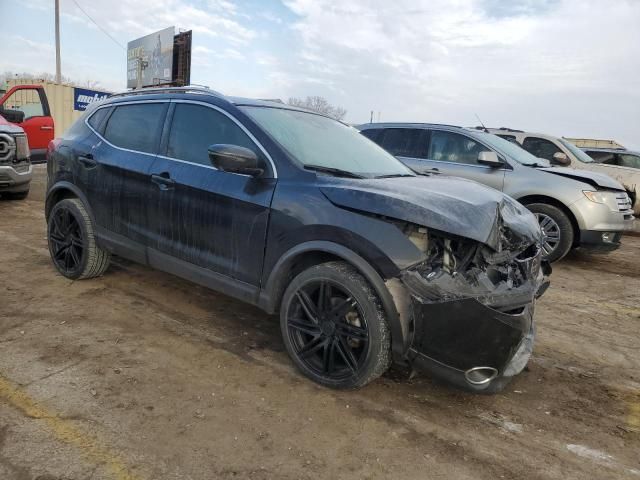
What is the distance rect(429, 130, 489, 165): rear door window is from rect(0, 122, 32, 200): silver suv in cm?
670

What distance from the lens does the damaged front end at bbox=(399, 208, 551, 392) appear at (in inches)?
96.3

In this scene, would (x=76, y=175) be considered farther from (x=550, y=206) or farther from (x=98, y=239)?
(x=550, y=206)

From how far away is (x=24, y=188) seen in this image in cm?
854

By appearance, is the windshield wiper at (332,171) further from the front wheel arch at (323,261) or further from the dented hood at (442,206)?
the front wheel arch at (323,261)

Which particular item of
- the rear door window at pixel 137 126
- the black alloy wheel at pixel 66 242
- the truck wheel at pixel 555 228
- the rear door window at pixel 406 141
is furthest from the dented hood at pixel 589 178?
the black alloy wheel at pixel 66 242

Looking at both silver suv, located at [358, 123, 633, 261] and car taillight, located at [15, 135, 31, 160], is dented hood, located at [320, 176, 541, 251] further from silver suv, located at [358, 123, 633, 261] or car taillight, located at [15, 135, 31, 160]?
car taillight, located at [15, 135, 31, 160]

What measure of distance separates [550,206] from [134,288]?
206 inches

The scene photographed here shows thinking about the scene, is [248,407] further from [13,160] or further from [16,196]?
[16,196]

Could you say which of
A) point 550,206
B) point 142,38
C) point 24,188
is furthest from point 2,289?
point 142,38

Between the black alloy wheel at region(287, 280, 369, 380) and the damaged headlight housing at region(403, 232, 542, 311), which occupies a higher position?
the damaged headlight housing at region(403, 232, 542, 311)

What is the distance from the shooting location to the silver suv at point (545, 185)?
6.21 meters

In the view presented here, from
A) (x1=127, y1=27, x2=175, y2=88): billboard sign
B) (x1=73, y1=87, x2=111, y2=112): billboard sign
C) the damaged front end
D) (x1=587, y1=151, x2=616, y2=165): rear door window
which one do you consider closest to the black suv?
the damaged front end

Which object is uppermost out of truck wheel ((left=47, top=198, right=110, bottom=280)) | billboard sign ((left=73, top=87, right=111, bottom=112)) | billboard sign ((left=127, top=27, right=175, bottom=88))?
billboard sign ((left=127, top=27, right=175, bottom=88))

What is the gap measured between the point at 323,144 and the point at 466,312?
168 cm
